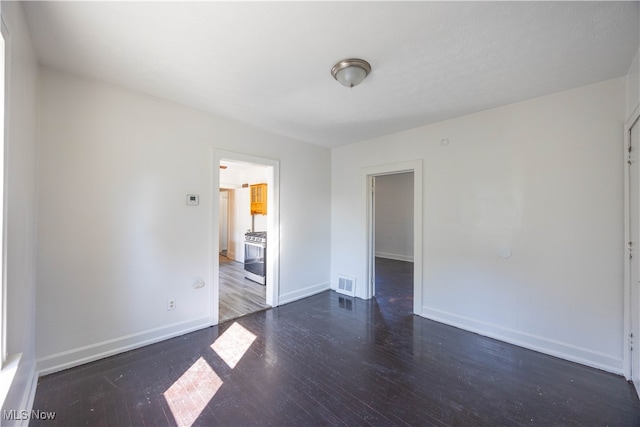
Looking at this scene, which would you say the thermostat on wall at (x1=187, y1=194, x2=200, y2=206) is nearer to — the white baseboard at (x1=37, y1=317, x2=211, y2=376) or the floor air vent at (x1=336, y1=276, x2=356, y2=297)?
the white baseboard at (x1=37, y1=317, x2=211, y2=376)

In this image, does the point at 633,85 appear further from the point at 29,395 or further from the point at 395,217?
the point at 395,217

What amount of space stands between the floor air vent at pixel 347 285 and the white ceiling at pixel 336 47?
2.75 m

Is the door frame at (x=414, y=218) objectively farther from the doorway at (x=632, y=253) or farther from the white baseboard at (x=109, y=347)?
the white baseboard at (x=109, y=347)

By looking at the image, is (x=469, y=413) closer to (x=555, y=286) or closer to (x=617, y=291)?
(x=555, y=286)

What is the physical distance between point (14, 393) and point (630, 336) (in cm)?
427

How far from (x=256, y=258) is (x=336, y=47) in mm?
4021

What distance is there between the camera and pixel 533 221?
262cm

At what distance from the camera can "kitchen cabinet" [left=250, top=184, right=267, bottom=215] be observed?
6.03m

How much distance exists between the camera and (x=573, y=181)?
2.41 metres

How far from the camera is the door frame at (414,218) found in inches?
135

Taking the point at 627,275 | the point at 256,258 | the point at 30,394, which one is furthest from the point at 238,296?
the point at 627,275

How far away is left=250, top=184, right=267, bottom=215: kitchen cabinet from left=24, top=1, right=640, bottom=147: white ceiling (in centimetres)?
333

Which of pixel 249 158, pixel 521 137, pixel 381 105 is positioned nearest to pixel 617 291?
pixel 521 137

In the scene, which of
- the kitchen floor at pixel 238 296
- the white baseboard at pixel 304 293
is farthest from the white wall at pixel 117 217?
the white baseboard at pixel 304 293
